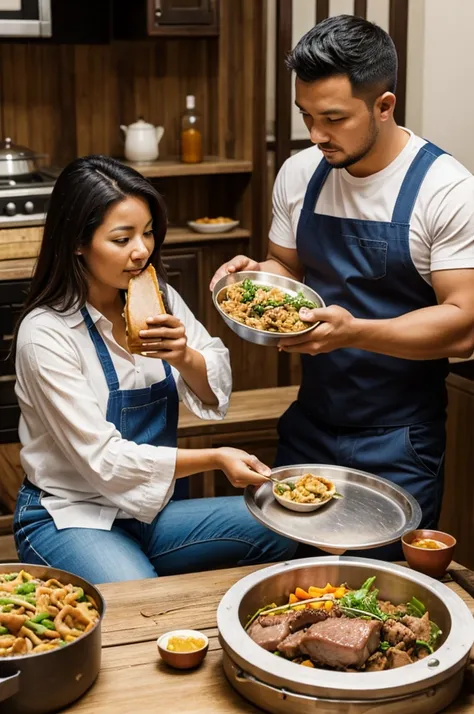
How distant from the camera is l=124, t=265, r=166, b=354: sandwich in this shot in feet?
7.33

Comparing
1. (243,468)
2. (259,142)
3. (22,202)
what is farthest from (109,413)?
(259,142)

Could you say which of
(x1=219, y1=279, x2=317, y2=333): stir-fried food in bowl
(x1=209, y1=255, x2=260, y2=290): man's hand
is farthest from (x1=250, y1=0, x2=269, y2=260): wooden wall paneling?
(x1=219, y1=279, x2=317, y2=333): stir-fried food in bowl

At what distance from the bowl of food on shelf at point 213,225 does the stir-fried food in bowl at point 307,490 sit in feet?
8.45

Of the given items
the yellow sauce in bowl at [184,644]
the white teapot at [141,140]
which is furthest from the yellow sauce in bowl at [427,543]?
the white teapot at [141,140]

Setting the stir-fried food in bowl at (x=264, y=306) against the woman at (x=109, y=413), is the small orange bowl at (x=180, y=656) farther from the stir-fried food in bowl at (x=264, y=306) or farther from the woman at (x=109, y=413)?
the stir-fried food in bowl at (x=264, y=306)

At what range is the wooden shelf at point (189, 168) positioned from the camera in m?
4.46

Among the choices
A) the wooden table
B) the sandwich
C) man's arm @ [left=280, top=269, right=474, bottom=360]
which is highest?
the sandwich

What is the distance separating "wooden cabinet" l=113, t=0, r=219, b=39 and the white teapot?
0.39 metres

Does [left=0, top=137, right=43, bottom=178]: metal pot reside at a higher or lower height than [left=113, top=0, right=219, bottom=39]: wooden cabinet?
lower

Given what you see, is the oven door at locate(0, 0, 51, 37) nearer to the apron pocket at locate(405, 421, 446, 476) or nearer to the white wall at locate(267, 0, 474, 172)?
the white wall at locate(267, 0, 474, 172)

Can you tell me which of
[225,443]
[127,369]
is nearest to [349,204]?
[127,369]

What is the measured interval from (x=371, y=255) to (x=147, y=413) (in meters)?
0.70

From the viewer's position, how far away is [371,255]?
8.60ft

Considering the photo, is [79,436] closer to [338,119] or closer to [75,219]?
[75,219]
